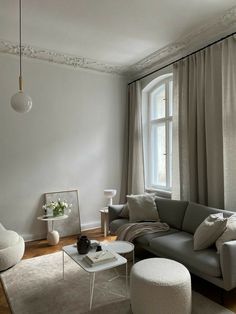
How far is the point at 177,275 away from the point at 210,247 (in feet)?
2.47

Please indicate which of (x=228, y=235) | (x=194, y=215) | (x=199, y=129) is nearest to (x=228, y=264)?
(x=228, y=235)

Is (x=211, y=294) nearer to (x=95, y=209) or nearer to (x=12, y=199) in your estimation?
(x=95, y=209)

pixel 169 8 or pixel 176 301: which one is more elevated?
pixel 169 8

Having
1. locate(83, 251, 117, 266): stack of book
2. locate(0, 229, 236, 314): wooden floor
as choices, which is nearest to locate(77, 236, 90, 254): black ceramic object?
locate(83, 251, 117, 266): stack of book

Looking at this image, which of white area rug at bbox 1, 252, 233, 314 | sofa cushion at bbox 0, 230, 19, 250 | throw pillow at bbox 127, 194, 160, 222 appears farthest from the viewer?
throw pillow at bbox 127, 194, 160, 222

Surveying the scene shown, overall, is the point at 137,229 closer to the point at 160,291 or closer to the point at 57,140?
the point at 160,291

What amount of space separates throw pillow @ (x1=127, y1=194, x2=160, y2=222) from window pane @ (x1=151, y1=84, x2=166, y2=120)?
1.89m

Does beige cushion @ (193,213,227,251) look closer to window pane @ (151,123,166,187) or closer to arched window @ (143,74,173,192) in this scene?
arched window @ (143,74,173,192)

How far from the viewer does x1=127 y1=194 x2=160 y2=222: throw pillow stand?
3793 millimetres

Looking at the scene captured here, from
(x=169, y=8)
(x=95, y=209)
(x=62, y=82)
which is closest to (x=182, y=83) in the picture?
(x=169, y=8)

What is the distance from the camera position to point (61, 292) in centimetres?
273

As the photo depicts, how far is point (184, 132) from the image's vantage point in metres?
4.02

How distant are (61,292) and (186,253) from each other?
4.55 ft

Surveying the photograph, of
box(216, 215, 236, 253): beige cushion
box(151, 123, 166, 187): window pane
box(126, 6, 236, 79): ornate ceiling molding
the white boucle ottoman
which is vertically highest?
box(126, 6, 236, 79): ornate ceiling molding
